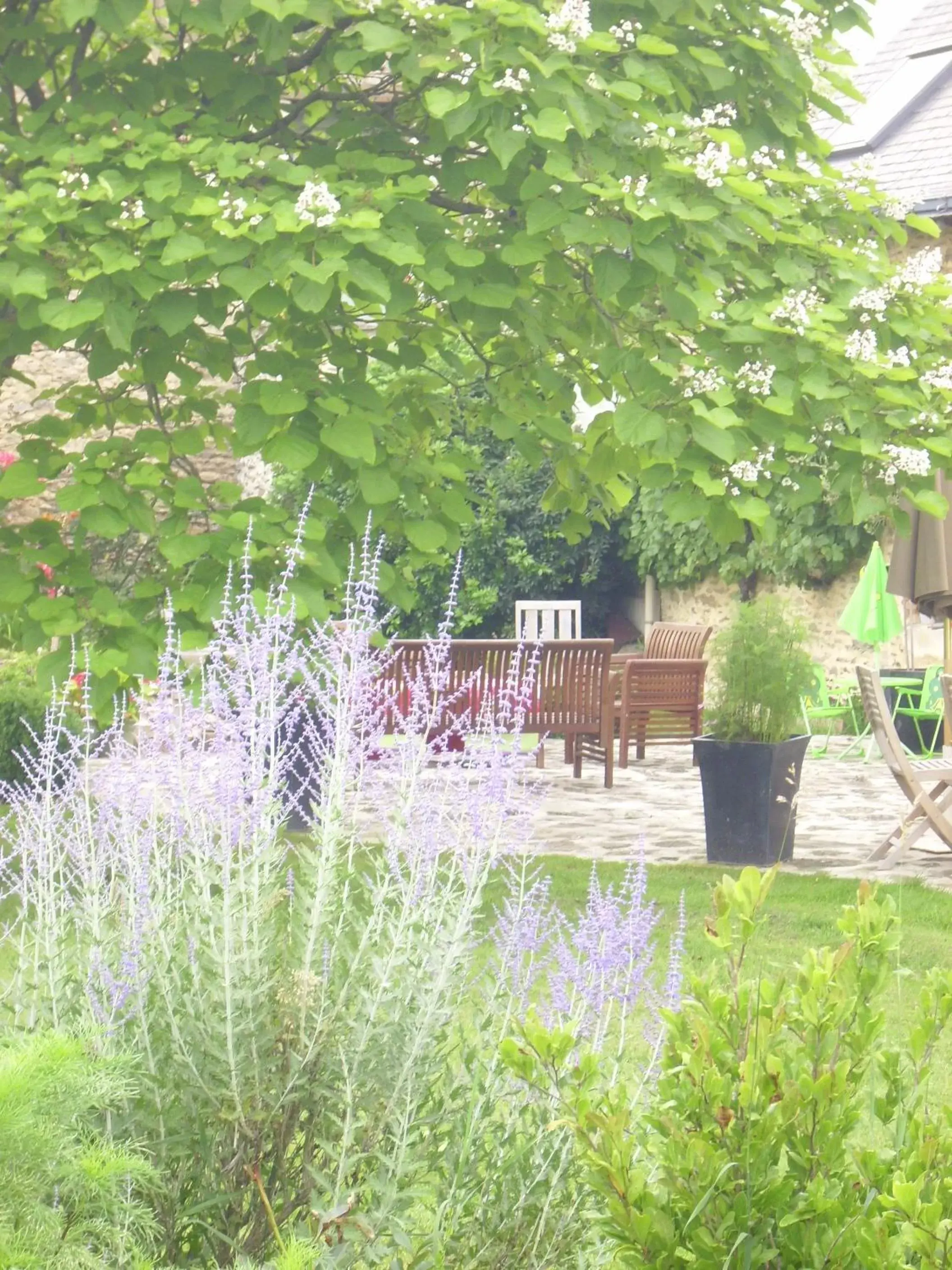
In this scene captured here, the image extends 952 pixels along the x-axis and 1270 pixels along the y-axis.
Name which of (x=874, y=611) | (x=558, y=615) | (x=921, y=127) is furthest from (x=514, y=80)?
(x=921, y=127)

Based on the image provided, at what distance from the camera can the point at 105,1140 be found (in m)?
1.90

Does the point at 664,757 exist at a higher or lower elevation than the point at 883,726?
lower

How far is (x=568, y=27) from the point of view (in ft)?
15.1

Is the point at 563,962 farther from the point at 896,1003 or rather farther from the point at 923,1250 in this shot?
the point at 896,1003

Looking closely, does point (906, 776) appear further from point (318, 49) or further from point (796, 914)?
point (318, 49)

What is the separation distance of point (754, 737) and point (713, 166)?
3781 mm

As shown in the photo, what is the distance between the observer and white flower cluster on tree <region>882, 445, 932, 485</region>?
5.01 meters

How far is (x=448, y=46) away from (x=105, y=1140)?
3.81 metres

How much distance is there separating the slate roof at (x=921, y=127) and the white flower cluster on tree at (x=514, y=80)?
1061cm

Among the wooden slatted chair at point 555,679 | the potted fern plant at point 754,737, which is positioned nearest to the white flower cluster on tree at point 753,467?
the potted fern plant at point 754,737

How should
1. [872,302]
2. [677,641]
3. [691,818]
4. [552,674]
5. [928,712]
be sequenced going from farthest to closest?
1. [677,641]
2. [928,712]
3. [552,674]
4. [691,818]
5. [872,302]

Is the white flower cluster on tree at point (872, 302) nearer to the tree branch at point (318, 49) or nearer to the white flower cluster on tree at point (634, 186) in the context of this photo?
the white flower cluster on tree at point (634, 186)

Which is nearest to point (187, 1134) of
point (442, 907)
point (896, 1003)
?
point (442, 907)

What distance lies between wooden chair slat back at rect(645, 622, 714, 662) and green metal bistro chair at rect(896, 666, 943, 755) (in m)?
1.83
